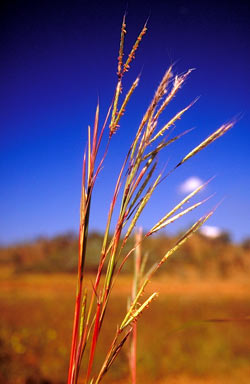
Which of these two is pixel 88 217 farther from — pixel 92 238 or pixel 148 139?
pixel 92 238

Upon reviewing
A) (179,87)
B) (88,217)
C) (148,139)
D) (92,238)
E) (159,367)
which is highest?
(92,238)

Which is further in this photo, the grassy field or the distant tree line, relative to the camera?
Result: the distant tree line

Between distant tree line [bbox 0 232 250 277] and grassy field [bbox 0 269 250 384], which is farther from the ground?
distant tree line [bbox 0 232 250 277]

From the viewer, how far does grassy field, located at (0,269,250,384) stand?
16.4 ft

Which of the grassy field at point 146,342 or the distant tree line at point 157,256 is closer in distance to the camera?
the grassy field at point 146,342

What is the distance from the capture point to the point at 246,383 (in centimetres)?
518

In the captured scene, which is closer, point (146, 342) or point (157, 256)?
point (146, 342)

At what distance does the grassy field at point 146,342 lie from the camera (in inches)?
197

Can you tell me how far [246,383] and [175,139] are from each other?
18.2 ft

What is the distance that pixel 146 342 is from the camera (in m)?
6.34

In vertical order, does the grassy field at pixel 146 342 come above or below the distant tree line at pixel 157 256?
below

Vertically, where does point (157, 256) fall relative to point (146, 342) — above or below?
above

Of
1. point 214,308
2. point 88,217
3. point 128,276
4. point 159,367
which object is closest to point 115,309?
point 214,308

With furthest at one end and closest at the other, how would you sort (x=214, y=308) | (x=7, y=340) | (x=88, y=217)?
(x=214, y=308), (x=7, y=340), (x=88, y=217)
